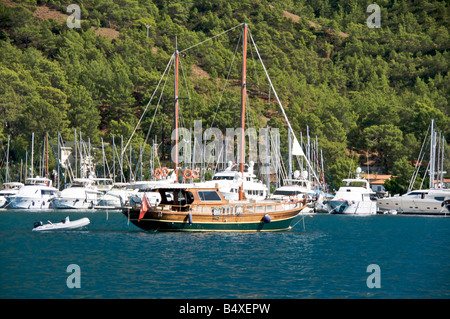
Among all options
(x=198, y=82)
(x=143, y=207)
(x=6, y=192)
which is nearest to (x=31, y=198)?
(x=6, y=192)

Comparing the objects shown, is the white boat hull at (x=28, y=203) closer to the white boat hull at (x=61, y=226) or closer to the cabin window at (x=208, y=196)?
the white boat hull at (x=61, y=226)

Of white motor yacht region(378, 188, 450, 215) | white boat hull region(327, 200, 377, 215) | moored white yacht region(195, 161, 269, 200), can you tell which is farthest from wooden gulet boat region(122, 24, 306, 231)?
Result: white motor yacht region(378, 188, 450, 215)

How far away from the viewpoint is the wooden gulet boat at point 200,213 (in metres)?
43.9

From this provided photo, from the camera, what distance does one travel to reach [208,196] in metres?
44.7

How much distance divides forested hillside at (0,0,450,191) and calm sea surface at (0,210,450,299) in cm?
4165

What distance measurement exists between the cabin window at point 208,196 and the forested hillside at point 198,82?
130 feet

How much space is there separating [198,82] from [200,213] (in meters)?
93.9

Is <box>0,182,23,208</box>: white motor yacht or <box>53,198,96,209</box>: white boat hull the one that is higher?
<box>0,182,23,208</box>: white motor yacht

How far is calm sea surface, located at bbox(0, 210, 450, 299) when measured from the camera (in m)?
27.6

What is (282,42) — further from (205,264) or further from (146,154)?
(205,264)

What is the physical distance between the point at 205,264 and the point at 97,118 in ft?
256

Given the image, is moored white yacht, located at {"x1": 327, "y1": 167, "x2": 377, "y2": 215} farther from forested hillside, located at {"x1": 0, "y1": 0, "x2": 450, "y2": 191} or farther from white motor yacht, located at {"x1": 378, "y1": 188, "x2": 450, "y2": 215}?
forested hillside, located at {"x1": 0, "y1": 0, "x2": 450, "y2": 191}

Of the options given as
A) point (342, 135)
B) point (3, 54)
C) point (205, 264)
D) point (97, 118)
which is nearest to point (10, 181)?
point (97, 118)

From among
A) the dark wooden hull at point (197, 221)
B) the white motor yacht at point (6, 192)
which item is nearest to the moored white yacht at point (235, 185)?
the dark wooden hull at point (197, 221)
